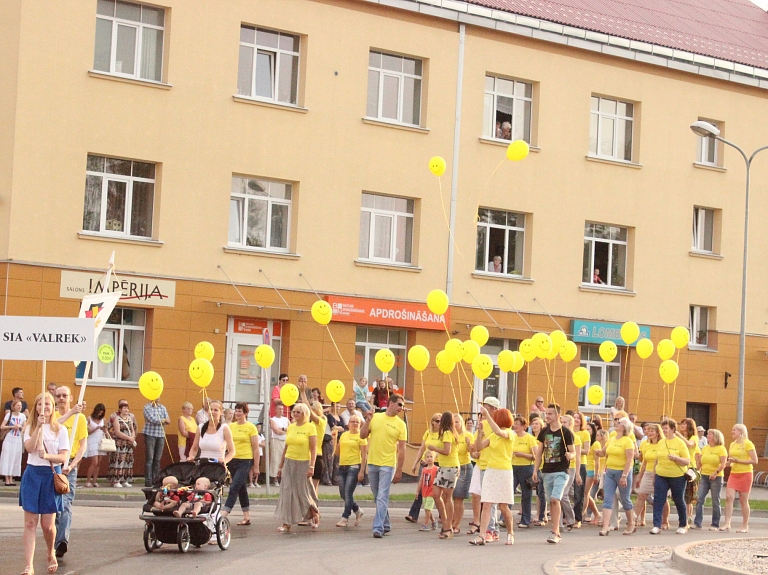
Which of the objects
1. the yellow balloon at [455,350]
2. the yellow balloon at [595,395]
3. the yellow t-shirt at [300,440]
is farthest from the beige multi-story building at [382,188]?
the yellow t-shirt at [300,440]

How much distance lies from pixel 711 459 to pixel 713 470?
18 cm

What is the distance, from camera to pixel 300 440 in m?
18.0

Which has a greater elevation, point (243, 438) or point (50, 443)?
point (50, 443)

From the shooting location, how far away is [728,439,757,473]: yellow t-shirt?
20.9 metres

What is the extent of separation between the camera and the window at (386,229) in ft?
102

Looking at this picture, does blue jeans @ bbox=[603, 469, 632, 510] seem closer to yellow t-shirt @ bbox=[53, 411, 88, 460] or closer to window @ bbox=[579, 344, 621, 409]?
yellow t-shirt @ bbox=[53, 411, 88, 460]

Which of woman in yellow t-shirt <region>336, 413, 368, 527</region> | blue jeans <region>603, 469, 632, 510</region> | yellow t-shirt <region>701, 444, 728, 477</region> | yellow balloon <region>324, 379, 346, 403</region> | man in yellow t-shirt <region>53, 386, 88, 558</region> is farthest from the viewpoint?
yellow balloon <region>324, 379, 346, 403</region>

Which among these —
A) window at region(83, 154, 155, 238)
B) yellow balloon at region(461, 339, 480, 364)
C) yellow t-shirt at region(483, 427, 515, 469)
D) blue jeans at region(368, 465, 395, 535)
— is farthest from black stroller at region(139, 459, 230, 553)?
window at region(83, 154, 155, 238)

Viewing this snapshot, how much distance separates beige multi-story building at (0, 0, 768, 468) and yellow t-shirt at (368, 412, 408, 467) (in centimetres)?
1017

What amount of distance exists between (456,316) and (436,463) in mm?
13347

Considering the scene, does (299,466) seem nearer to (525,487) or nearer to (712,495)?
(525,487)

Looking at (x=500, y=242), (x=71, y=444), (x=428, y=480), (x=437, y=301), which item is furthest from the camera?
(x=500, y=242)

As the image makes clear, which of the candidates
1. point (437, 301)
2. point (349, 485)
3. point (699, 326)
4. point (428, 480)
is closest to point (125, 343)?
point (437, 301)

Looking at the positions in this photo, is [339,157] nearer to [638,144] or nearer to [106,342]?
[106,342]
